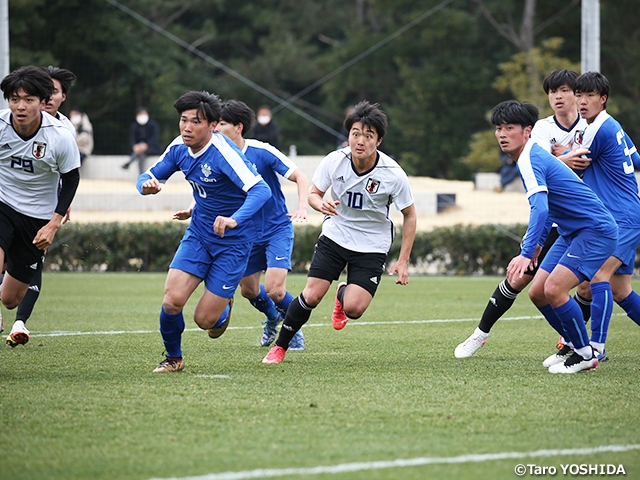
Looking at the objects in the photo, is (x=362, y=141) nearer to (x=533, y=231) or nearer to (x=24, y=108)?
(x=533, y=231)

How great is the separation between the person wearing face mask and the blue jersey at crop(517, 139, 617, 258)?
63.5ft

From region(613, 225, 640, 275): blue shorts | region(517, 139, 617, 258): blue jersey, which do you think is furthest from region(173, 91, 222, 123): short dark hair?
region(613, 225, 640, 275): blue shorts

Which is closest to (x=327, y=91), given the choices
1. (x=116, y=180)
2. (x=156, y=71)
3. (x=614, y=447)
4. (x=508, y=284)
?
(x=156, y=71)

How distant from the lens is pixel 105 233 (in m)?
19.1

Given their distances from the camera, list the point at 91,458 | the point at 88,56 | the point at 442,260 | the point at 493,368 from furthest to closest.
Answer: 1. the point at 88,56
2. the point at 442,260
3. the point at 493,368
4. the point at 91,458

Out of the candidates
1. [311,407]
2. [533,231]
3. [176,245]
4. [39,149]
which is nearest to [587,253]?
[533,231]

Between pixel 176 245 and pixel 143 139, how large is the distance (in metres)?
7.22

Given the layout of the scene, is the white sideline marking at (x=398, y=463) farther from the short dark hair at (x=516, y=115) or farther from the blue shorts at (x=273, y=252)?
the blue shorts at (x=273, y=252)

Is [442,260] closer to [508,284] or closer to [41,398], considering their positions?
[508,284]

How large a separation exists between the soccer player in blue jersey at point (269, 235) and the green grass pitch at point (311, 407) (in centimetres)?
42

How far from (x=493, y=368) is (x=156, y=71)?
100 ft

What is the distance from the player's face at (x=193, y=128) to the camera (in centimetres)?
654

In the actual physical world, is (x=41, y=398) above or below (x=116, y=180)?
above

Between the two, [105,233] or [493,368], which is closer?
[493,368]
